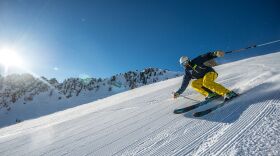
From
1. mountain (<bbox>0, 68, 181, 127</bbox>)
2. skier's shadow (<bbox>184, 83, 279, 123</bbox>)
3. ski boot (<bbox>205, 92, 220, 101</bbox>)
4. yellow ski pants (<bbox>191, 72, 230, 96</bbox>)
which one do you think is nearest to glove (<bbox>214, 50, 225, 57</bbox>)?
yellow ski pants (<bbox>191, 72, 230, 96</bbox>)

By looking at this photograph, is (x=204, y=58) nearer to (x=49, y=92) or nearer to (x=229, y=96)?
(x=229, y=96)

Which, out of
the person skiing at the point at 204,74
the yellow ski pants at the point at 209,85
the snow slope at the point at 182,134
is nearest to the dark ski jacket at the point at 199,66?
the person skiing at the point at 204,74

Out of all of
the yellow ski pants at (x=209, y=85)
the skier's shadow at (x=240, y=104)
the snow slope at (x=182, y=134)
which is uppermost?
the yellow ski pants at (x=209, y=85)

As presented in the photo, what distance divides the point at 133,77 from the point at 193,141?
47.3 m

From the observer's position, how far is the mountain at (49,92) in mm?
34531

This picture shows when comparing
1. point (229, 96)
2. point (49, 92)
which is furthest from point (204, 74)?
point (49, 92)

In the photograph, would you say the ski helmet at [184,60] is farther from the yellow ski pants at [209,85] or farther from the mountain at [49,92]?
the mountain at [49,92]

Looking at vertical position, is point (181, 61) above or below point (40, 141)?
above

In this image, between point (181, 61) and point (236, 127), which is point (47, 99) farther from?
point (236, 127)

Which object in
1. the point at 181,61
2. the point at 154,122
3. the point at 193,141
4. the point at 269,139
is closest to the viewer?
the point at 269,139

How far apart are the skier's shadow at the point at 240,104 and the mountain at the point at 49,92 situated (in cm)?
2858

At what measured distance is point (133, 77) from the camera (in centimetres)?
5184

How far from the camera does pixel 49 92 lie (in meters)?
40.9

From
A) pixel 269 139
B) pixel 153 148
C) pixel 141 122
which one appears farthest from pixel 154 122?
pixel 269 139
